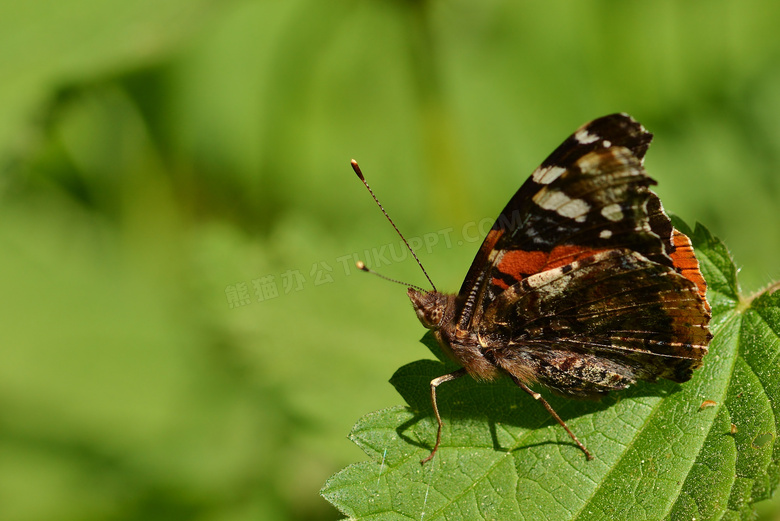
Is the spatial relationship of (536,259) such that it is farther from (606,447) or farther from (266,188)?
(266,188)

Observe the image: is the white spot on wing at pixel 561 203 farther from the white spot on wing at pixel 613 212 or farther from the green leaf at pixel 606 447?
the green leaf at pixel 606 447

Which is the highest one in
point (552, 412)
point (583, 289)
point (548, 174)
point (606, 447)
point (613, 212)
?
point (548, 174)

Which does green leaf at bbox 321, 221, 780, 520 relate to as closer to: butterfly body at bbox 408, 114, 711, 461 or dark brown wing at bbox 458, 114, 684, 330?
butterfly body at bbox 408, 114, 711, 461

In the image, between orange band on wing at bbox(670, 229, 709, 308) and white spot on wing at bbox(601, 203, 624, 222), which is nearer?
white spot on wing at bbox(601, 203, 624, 222)

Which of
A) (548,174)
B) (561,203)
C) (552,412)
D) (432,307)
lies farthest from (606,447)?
(548,174)

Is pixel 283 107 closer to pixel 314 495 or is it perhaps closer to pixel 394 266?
pixel 394 266

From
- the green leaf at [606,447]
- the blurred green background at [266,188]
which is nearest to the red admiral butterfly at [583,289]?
the green leaf at [606,447]

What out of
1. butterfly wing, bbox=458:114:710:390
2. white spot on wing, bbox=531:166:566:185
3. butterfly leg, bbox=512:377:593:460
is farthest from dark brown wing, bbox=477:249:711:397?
white spot on wing, bbox=531:166:566:185
